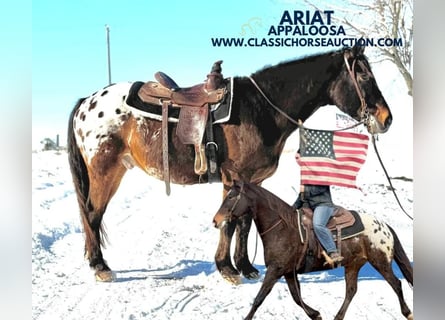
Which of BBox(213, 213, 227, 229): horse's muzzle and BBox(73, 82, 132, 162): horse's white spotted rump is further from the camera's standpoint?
BBox(73, 82, 132, 162): horse's white spotted rump

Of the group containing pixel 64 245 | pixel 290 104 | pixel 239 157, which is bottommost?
pixel 64 245

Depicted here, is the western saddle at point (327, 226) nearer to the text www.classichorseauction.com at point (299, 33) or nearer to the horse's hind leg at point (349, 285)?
the horse's hind leg at point (349, 285)

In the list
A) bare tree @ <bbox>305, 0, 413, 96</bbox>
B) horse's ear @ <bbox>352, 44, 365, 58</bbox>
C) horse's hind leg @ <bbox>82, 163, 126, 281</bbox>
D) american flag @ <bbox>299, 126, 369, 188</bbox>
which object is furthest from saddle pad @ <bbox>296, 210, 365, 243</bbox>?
horse's hind leg @ <bbox>82, 163, 126, 281</bbox>

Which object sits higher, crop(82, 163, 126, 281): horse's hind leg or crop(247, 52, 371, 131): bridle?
crop(247, 52, 371, 131): bridle

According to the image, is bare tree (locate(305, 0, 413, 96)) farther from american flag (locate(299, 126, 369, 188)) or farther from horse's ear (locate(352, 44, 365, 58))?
american flag (locate(299, 126, 369, 188))

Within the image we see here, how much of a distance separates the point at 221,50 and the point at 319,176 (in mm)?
1110

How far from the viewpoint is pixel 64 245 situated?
4191 millimetres

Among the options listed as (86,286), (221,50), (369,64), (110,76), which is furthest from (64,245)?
(369,64)

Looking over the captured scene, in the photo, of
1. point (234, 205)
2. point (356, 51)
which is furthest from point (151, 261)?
point (356, 51)

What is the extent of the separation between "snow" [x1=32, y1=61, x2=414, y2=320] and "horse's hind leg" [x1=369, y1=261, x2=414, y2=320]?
0.17m

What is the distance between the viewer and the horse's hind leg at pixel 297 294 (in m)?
4.16

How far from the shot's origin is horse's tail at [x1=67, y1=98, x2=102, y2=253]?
421 centimetres

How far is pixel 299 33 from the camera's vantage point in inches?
166
